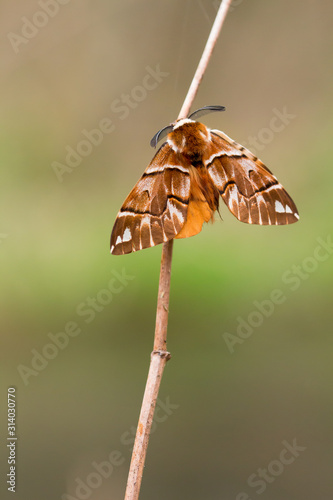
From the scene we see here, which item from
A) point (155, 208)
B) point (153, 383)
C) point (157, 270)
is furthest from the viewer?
point (157, 270)

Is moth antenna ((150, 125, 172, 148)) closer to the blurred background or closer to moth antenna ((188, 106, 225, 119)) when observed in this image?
moth antenna ((188, 106, 225, 119))

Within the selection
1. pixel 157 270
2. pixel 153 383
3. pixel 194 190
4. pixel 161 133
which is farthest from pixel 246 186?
pixel 157 270

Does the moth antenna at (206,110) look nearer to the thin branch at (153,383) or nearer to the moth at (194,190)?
the moth at (194,190)

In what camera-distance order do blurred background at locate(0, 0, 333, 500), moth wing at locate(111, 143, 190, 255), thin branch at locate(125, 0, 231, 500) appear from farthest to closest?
blurred background at locate(0, 0, 333, 500)
moth wing at locate(111, 143, 190, 255)
thin branch at locate(125, 0, 231, 500)

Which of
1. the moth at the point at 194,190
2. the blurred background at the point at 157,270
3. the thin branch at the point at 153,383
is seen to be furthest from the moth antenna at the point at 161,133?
the blurred background at the point at 157,270

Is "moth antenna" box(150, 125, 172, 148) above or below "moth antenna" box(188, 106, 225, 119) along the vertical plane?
below

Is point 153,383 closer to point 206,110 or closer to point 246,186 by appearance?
point 246,186

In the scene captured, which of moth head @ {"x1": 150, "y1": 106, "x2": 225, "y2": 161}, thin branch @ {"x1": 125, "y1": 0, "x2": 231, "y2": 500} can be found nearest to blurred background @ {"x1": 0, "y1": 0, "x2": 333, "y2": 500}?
thin branch @ {"x1": 125, "y1": 0, "x2": 231, "y2": 500}

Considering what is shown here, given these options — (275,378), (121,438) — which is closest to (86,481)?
(121,438)
